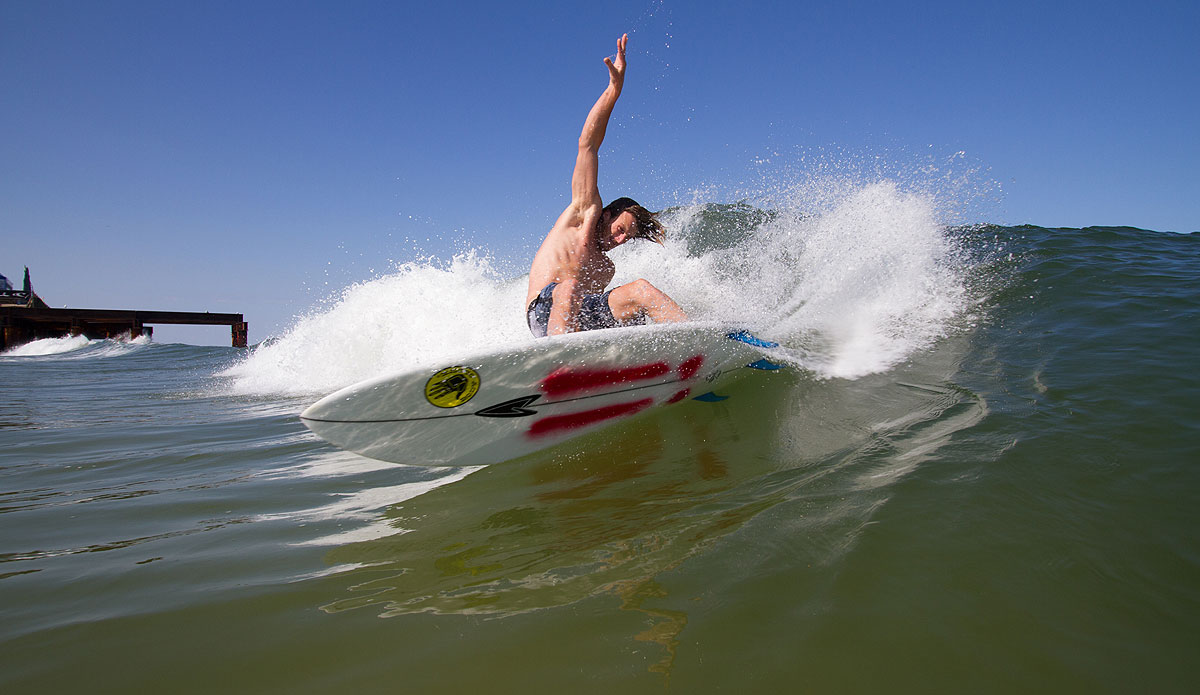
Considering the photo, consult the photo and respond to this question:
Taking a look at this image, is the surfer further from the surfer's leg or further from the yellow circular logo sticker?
the yellow circular logo sticker

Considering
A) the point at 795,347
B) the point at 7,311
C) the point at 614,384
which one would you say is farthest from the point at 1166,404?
the point at 7,311

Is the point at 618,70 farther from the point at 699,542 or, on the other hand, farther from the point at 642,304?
the point at 699,542

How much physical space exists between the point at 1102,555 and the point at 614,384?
2.09m

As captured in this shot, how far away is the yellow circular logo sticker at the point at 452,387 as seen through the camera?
2.63m

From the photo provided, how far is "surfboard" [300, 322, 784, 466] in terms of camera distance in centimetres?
257

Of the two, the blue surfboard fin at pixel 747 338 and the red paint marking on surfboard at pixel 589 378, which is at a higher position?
the blue surfboard fin at pixel 747 338

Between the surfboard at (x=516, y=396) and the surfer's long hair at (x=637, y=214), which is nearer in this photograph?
the surfboard at (x=516, y=396)

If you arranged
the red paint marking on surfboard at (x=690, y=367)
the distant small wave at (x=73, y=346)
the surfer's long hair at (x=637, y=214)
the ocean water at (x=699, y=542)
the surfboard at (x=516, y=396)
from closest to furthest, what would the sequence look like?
the ocean water at (x=699, y=542) < the surfboard at (x=516, y=396) < the red paint marking on surfboard at (x=690, y=367) < the surfer's long hair at (x=637, y=214) < the distant small wave at (x=73, y=346)

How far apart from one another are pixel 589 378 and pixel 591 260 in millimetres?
1017

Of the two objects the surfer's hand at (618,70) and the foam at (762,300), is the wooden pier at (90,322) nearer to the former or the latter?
the foam at (762,300)

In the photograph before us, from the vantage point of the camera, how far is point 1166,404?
8.72 feet

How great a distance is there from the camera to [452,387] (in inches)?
105

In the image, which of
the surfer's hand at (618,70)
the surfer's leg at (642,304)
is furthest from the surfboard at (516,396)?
the surfer's hand at (618,70)

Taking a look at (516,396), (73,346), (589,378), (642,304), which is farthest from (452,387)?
(73,346)
